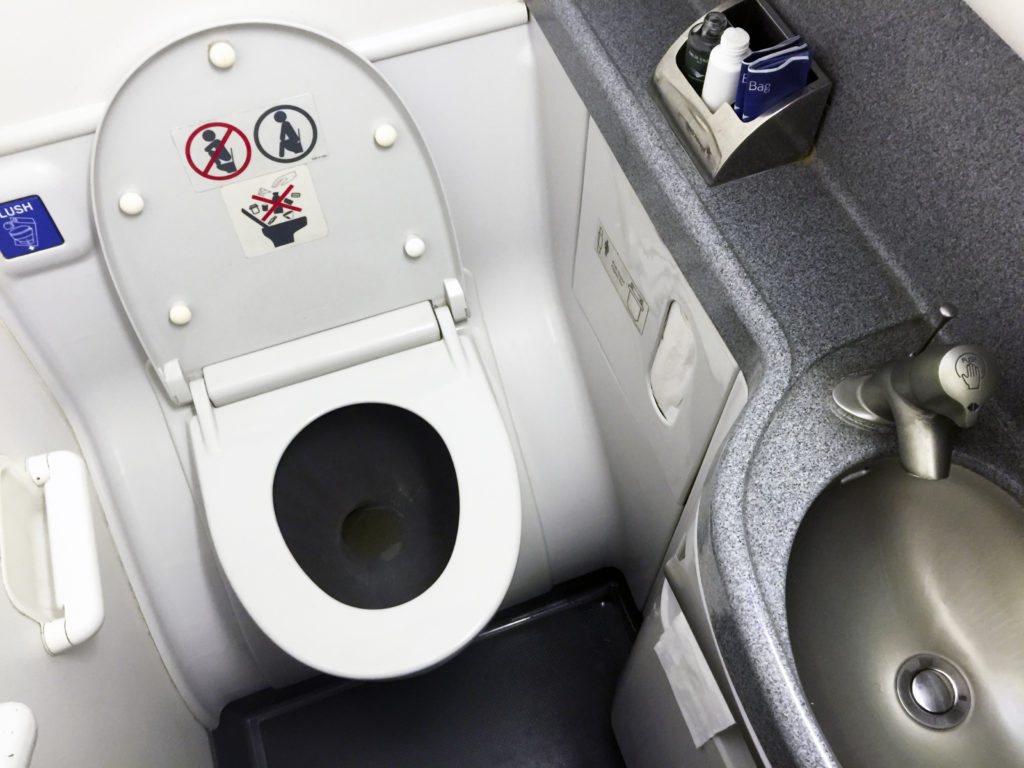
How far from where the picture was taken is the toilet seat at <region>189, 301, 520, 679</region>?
3.18ft

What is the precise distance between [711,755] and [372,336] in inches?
27.0

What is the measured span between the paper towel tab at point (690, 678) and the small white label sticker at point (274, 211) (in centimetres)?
63

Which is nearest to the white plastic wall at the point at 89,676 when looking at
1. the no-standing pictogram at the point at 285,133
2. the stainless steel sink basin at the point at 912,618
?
the no-standing pictogram at the point at 285,133

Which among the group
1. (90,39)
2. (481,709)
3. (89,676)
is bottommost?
(481,709)

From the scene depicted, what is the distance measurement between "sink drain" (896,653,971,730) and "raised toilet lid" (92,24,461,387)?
762 millimetres

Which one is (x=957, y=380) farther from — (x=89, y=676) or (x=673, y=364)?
(x=89, y=676)

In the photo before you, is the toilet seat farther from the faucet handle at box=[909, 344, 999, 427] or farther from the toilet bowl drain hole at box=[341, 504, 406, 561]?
the faucet handle at box=[909, 344, 999, 427]

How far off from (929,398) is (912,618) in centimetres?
22

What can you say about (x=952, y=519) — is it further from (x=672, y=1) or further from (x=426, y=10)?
(x=426, y=10)

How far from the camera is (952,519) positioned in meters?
0.63

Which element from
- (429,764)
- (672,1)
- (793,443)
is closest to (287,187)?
(672,1)

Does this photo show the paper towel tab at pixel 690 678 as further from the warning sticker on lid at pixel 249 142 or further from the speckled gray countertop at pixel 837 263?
the warning sticker on lid at pixel 249 142

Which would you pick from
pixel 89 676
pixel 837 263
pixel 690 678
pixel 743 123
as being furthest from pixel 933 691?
pixel 89 676

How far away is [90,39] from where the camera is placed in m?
0.88
